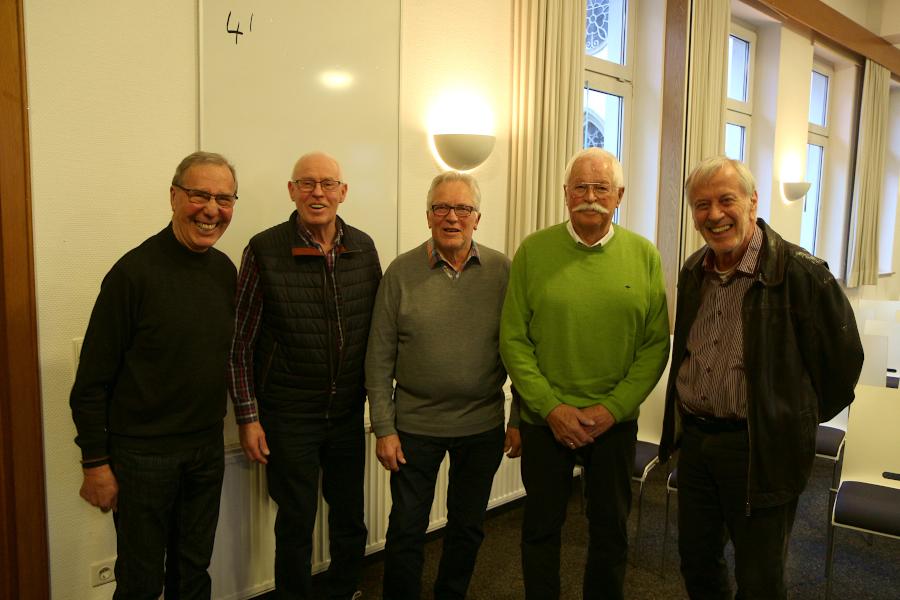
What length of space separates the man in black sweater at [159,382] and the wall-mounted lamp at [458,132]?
1.29 meters

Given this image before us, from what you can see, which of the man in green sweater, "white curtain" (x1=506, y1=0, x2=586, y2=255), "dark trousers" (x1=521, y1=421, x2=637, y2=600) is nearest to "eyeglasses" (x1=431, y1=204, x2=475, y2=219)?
the man in green sweater

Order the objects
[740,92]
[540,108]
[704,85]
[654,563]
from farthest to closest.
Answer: [740,92]
[704,85]
[540,108]
[654,563]

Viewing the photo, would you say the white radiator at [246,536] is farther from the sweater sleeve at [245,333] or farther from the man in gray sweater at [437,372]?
the man in gray sweater at [437,372]

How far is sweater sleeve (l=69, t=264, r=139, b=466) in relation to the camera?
1.70 meters

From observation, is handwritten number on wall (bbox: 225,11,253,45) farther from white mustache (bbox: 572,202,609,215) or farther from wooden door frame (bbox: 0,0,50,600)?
white mustache (bbox: 572,202,609,215)

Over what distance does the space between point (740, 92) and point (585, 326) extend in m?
4.50

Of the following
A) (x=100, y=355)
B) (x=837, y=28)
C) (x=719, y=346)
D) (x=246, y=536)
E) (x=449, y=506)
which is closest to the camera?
(x=100, y=355)

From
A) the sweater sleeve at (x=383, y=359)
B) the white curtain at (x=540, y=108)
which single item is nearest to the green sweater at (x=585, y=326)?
the sweater sleeve at (x=383, y=359)

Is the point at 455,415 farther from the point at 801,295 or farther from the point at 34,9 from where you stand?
the point at 34,9

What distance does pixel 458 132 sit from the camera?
3004mm

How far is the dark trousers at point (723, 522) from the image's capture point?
189cm

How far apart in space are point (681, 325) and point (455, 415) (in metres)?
0.76

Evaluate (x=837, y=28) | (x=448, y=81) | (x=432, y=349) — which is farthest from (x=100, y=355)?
(x=837, y=28)

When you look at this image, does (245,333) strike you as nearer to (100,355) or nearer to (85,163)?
(100,355)
